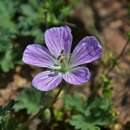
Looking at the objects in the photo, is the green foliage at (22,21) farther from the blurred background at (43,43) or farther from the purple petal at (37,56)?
the purple petal at (37,56)

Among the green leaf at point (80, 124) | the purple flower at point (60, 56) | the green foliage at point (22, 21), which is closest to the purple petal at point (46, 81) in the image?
the purple flower at point (60, 56)

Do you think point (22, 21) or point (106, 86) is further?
point (22, 21)

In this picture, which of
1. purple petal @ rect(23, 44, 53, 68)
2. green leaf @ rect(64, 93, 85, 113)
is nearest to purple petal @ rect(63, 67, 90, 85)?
purple petal @ rect(23, 44, 53, 68)

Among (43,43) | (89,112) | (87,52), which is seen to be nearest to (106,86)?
(89,112)

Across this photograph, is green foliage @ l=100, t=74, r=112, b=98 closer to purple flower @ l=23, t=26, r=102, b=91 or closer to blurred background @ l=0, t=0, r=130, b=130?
blurred background @ l=0, t=0, r=130, b=130

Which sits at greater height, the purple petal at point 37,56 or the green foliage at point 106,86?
the purple petal at point 37,56

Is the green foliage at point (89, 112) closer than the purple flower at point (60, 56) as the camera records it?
No

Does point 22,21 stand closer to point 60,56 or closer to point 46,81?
point 60,56

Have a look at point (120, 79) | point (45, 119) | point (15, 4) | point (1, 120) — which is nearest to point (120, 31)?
point (120, 79)
